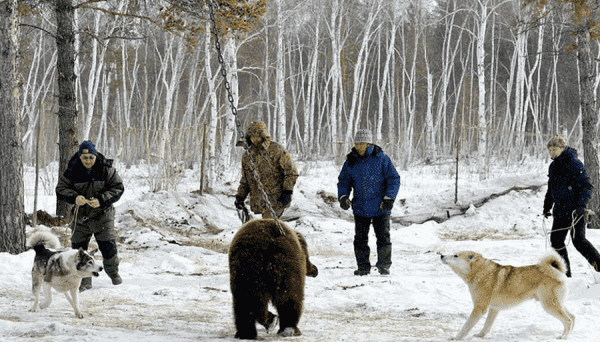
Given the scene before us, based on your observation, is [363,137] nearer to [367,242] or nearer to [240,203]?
[367,242]

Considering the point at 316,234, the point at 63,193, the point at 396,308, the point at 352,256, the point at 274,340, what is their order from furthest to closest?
the point at 316,234 < the point at 352,256 < the point at 63,193 < the point at 396,308 < the point at 274,340

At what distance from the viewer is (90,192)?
6.06 meters

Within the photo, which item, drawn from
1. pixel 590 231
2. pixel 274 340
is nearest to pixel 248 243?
pixel 274 340

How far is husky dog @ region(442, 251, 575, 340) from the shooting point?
411cm

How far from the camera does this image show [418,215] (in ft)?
43.4

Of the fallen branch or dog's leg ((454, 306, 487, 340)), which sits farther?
the fallen branch

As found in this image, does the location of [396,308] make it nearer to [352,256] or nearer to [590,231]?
[352,256]

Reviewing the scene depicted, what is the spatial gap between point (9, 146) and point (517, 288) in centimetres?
708

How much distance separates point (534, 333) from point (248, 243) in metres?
2.32

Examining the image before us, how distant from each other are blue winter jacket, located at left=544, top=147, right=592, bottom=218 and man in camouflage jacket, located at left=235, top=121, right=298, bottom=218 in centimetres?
308

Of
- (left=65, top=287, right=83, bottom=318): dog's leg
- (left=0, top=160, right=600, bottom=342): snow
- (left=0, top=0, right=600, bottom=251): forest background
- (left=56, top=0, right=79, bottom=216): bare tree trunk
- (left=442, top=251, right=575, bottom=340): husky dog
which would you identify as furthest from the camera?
(left=0, top=0, right=600, bottom=251): forest background

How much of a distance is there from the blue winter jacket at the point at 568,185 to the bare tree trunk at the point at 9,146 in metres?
7.29

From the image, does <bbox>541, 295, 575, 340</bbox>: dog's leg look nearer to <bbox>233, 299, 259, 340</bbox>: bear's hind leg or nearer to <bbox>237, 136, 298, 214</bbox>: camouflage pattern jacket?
<bbox>233, 299, 259, 340</bbox>: bear's hind leg

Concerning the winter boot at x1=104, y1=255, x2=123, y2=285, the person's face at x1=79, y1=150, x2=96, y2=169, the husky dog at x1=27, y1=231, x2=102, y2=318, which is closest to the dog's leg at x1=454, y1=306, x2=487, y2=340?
the husky dog at x1=27, y1=231, x2=102, y2=318
